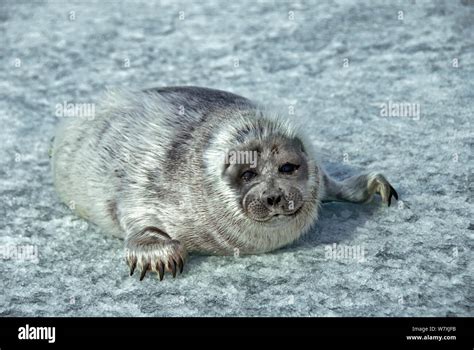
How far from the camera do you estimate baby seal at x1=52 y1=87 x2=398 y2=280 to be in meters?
4.75

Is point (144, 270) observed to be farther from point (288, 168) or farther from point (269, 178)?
point (288, 168)

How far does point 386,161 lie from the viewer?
5.94m

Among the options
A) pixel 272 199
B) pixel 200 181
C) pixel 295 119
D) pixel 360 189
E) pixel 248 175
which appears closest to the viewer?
pixel 272 199

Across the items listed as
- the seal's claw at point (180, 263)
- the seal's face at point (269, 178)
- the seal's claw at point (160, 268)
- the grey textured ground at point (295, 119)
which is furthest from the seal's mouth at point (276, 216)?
the seal's claw at point (160, 268)

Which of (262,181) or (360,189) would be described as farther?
(360,189)

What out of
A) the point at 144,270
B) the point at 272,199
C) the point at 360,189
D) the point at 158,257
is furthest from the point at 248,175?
the point at 360,189

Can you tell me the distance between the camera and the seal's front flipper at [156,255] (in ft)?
15.6

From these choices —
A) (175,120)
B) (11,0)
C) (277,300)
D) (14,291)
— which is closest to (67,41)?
(11,0)

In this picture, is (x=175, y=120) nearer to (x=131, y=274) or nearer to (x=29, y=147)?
(x=131, y=274)

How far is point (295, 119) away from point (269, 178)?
1.70 feet

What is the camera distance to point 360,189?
5410mm

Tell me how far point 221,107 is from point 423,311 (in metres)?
1.64

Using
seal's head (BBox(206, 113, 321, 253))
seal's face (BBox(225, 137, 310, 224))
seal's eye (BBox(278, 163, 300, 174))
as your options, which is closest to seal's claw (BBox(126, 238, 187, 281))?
seal's head (BBox(206, 113, 321, 253))

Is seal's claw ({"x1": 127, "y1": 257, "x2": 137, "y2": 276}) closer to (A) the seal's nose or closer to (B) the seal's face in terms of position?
(B) the seal's face
